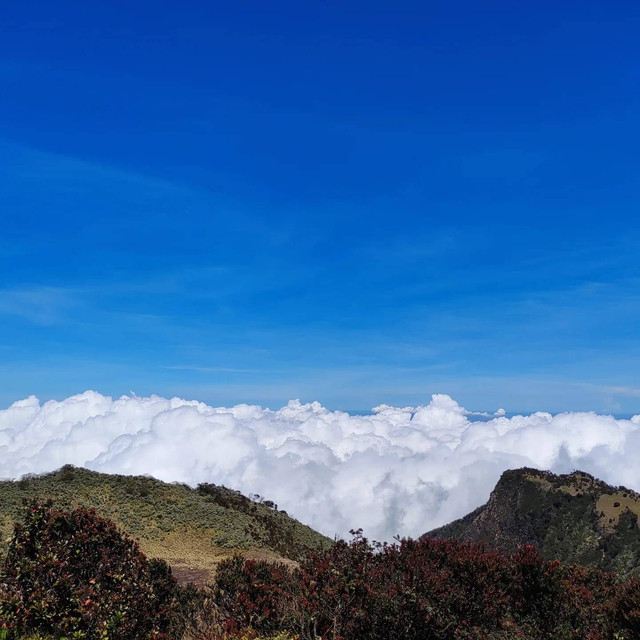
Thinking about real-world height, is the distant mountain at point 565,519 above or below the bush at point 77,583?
below

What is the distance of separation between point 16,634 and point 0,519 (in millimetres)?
27103

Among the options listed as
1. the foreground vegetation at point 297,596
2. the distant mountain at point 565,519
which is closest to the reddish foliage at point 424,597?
the foreground vegetation at point 297,596

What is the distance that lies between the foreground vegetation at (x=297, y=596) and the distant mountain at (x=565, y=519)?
2712 inches

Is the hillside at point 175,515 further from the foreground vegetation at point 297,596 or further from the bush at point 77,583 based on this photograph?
the bush at point 77,583

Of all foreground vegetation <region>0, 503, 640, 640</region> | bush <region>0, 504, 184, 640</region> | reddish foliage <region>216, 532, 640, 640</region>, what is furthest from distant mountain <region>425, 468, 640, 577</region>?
bush <region>0, 504, 184, 640</region>

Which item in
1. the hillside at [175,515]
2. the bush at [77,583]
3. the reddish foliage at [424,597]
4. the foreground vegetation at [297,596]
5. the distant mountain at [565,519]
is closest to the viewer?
the bush at [77,583]

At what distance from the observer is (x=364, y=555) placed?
11258 mm

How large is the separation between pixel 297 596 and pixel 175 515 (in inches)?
1052

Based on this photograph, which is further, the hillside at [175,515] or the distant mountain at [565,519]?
the distant mountain at [565,519]

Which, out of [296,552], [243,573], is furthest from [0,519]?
[243,573]

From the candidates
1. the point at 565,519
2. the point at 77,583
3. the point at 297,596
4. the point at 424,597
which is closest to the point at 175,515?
the point at 297,596

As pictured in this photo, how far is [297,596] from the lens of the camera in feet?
34.5

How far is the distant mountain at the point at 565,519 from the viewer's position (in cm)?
8919

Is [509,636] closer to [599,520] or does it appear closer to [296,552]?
[296,552]
